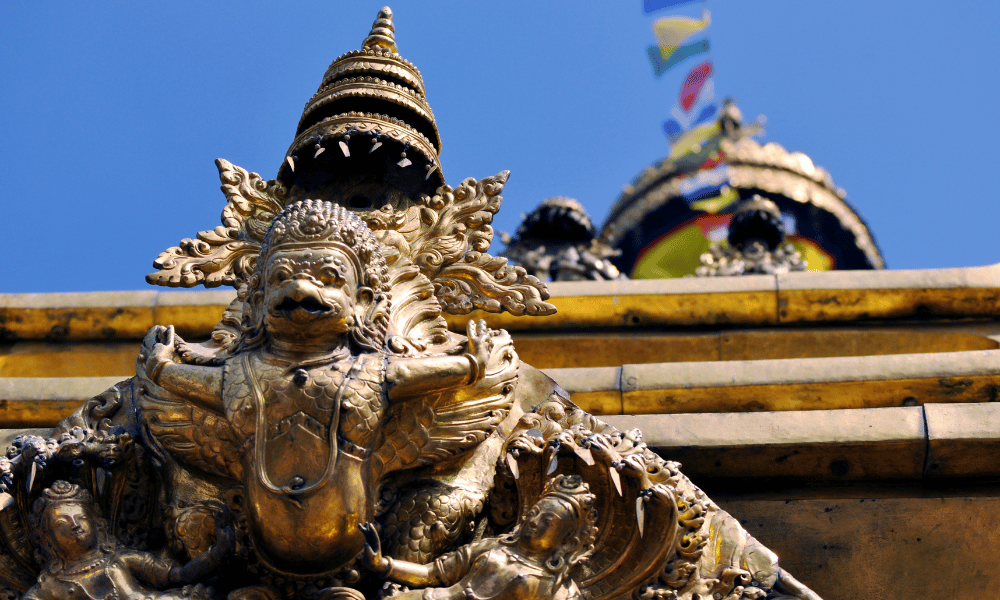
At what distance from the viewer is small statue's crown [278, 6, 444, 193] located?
6469 mm

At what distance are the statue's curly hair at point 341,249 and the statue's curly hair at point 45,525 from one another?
2.72ft

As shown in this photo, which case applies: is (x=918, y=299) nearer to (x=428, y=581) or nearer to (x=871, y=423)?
(x=871, y=423)

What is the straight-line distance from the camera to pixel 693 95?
70.5 feet

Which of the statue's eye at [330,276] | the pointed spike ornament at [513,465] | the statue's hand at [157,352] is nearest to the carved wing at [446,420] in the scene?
the pointed spike ornament at [513,465]

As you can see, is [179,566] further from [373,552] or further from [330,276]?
[330,276]

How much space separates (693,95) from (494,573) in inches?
720

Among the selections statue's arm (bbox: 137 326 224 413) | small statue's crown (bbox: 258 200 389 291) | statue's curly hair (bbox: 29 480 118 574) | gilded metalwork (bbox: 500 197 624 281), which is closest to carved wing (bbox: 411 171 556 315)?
small statue's crown (bbox: 258 200 389 291)

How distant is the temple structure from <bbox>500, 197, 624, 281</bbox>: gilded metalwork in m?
5.44

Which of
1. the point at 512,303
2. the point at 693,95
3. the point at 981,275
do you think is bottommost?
the point at 512,303

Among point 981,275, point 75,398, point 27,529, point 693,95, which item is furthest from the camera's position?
point 693,95

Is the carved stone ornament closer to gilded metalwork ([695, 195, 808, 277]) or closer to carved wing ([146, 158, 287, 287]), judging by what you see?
carved wing ([146, 158, 287, 287])

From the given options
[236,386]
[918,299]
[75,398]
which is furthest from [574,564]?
[918,299]

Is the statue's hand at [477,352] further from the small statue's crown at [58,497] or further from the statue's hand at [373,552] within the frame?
the small statue's crown at [58,497]

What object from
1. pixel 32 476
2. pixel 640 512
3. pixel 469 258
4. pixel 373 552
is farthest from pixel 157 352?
pixel 640 512
